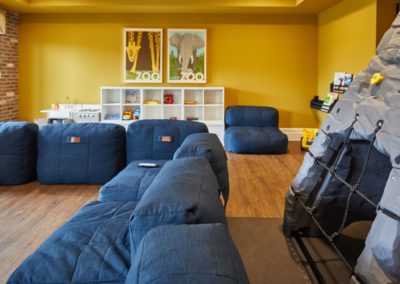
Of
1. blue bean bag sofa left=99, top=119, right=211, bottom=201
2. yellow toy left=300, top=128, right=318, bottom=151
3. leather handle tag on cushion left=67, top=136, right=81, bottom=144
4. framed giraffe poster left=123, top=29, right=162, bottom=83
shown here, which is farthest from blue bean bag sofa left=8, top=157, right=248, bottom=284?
framed giraffe poster left=123, top=29, right=162, bottom=83

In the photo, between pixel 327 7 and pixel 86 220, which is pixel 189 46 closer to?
pixel 327 7

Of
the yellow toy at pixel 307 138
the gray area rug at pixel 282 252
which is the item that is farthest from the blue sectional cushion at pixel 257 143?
the gray area rug at pixel 282 252

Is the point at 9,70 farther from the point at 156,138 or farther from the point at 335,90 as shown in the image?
the point at 335,90

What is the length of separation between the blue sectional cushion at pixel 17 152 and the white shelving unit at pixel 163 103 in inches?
135

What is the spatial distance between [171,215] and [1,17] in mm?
7088

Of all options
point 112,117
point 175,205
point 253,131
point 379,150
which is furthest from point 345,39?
point 175,205

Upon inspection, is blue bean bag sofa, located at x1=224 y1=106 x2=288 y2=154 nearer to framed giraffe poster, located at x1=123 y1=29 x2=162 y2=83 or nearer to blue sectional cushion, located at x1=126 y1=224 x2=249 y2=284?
framed giraffe poster, located at x1=123 y1=29 x2=162 y2=83

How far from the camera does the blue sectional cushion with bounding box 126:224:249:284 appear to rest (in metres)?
1.11

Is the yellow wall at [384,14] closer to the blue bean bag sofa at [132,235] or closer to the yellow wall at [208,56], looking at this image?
the yellow wall at [208,56]

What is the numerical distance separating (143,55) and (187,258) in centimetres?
712

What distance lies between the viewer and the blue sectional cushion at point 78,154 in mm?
4305

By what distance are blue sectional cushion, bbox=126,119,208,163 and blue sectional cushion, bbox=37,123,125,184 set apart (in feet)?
0.54

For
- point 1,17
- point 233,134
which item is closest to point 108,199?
point 233,134

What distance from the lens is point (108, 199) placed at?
3016 mm
